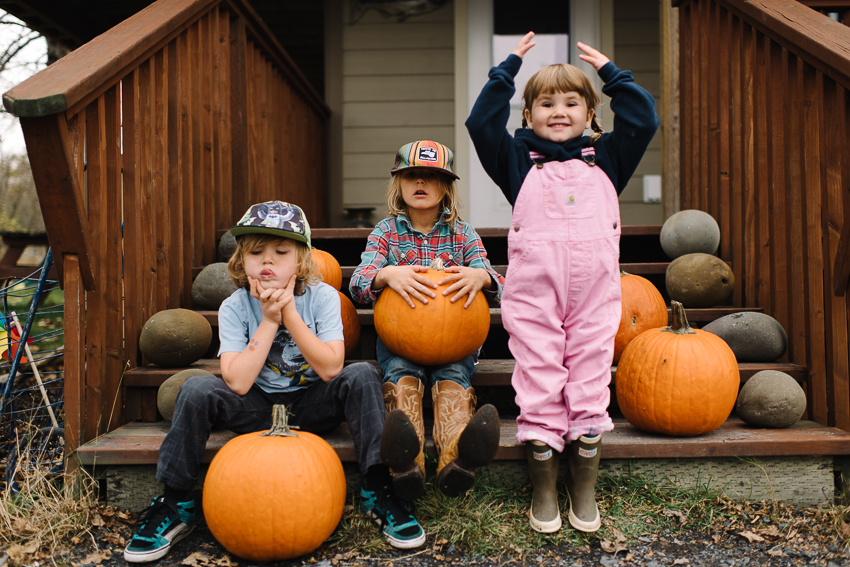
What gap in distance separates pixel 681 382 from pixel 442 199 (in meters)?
1.16

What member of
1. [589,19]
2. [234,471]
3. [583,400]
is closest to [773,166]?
[583,400]

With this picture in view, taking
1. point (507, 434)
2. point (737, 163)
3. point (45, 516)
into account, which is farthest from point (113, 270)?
point (737, 163)

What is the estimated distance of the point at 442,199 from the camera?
246cm

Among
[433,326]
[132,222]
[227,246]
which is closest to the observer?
[433,326]

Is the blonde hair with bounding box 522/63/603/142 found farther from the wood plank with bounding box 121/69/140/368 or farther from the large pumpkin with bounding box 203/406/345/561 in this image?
the wood plank with bounding box 121/69/140/368

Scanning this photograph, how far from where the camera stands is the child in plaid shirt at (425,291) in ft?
5.56

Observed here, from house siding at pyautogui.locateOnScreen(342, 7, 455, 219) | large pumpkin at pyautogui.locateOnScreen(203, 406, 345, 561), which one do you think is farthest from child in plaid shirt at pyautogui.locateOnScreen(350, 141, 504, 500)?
house siding at pyautogui.locateOnScreen(342, 7, 455, 219)

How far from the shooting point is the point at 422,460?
1.88 m

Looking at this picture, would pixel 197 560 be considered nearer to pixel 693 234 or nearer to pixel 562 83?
pixel 562 83

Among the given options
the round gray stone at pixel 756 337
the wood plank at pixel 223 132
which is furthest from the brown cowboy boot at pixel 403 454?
the wood plank at pixel 223 132

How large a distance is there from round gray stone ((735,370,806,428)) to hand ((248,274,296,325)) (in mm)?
1730

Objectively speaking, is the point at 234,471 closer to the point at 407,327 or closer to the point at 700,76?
the point at 407,327

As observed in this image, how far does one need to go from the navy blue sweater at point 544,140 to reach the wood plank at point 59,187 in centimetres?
132

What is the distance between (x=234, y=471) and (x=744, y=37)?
2.92 m
